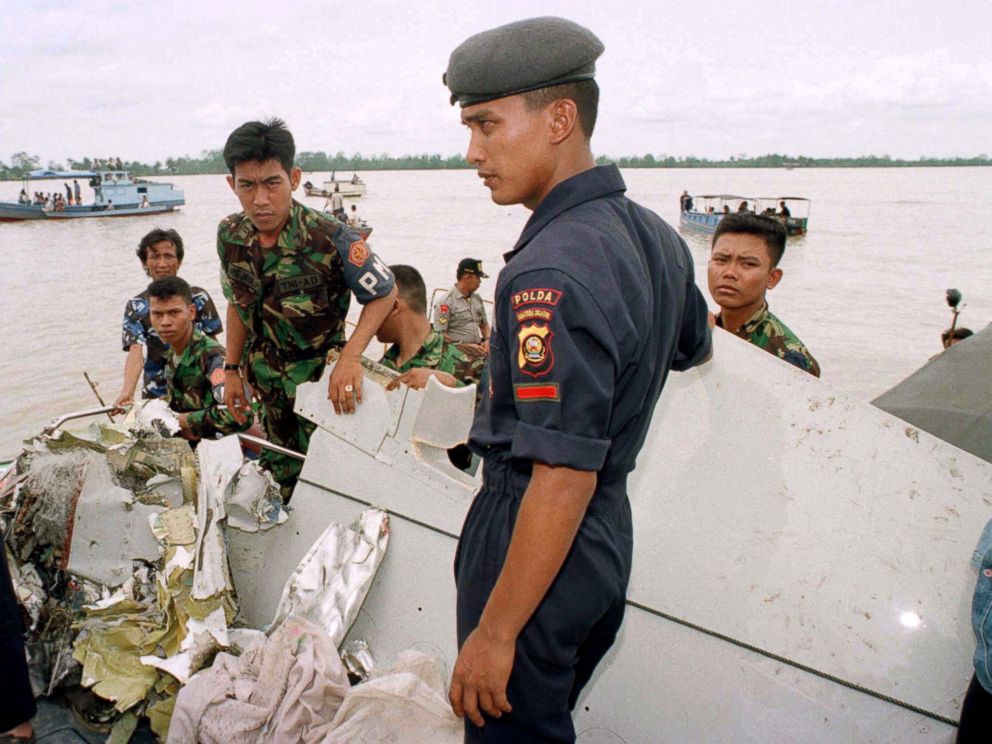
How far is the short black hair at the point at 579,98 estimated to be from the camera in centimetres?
101

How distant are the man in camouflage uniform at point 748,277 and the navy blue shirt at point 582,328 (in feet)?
5.43

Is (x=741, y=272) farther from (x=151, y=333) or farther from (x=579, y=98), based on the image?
(x=151, y=333)

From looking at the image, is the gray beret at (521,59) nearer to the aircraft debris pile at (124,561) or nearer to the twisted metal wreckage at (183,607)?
the twisted metal wreckage at (183,607)

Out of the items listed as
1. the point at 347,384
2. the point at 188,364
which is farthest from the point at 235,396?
the point at 347,384

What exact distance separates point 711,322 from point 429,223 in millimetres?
33381

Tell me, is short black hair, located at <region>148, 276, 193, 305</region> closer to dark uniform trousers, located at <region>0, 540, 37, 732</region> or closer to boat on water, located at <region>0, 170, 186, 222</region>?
dark uniform trousers, located at <region>0, 540, 37, 732</region>

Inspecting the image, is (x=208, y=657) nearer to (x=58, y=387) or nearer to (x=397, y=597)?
(x=397, y=597)

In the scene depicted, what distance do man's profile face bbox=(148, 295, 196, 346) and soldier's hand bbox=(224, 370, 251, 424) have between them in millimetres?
691

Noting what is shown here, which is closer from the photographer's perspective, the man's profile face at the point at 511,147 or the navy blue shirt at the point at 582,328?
the navy blue shirt at the point at 582,328

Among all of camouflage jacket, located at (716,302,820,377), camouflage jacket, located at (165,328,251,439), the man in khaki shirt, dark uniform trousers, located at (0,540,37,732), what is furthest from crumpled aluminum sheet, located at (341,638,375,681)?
the man in khaki shirt

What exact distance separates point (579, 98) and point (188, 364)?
2.93 metres

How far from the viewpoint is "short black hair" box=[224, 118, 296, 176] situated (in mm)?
2367

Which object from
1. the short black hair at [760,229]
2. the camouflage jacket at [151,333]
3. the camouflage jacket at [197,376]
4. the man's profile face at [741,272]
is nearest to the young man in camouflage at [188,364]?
the camouflage jacket at [197,376]

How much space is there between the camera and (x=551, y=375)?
0.92 metres
